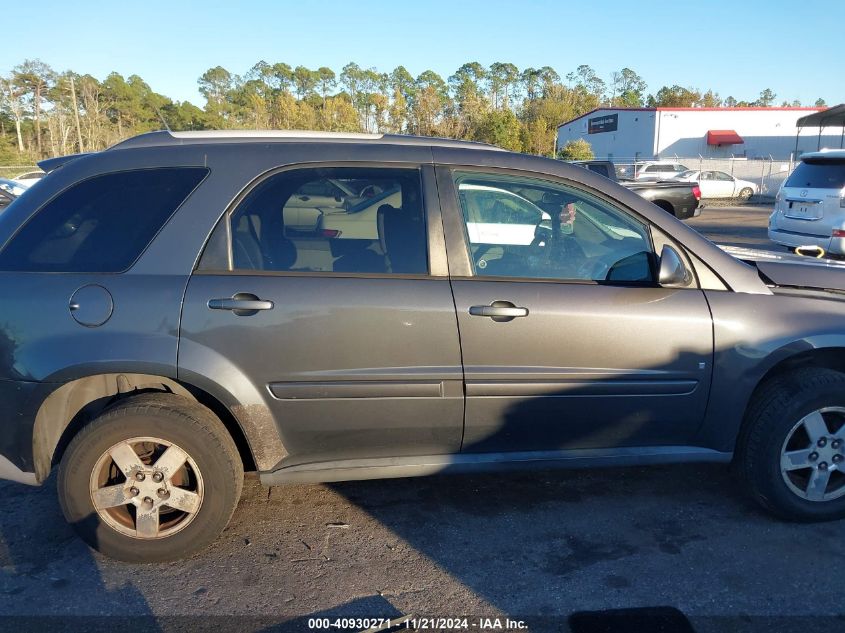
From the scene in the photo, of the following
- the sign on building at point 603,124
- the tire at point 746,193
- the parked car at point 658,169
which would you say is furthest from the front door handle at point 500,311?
the sign on building at point 603,124

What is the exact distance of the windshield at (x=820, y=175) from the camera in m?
9.51

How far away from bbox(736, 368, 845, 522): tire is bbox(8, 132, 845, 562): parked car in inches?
0.4

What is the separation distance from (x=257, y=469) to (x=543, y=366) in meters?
1.38

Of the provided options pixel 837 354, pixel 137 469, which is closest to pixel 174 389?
pixel 137 469

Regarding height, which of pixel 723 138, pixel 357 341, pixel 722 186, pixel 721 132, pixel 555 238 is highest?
pixel 721 132

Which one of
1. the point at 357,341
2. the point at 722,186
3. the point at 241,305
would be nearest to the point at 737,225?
the point at 722,186

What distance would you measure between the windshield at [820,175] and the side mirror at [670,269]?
26.2ft

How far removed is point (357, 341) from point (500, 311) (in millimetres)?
646

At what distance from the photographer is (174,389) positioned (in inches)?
119

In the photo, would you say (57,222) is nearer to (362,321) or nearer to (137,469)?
(137,469)

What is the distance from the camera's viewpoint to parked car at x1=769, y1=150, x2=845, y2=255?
9.37 meters

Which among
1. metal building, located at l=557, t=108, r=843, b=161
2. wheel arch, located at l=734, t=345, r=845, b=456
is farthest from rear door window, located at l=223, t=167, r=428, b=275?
metal building, located at l=557, t=108, r=843, b=161

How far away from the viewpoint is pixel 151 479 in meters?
2.94

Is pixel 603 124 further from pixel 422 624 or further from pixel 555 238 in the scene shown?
pixel 422 624
